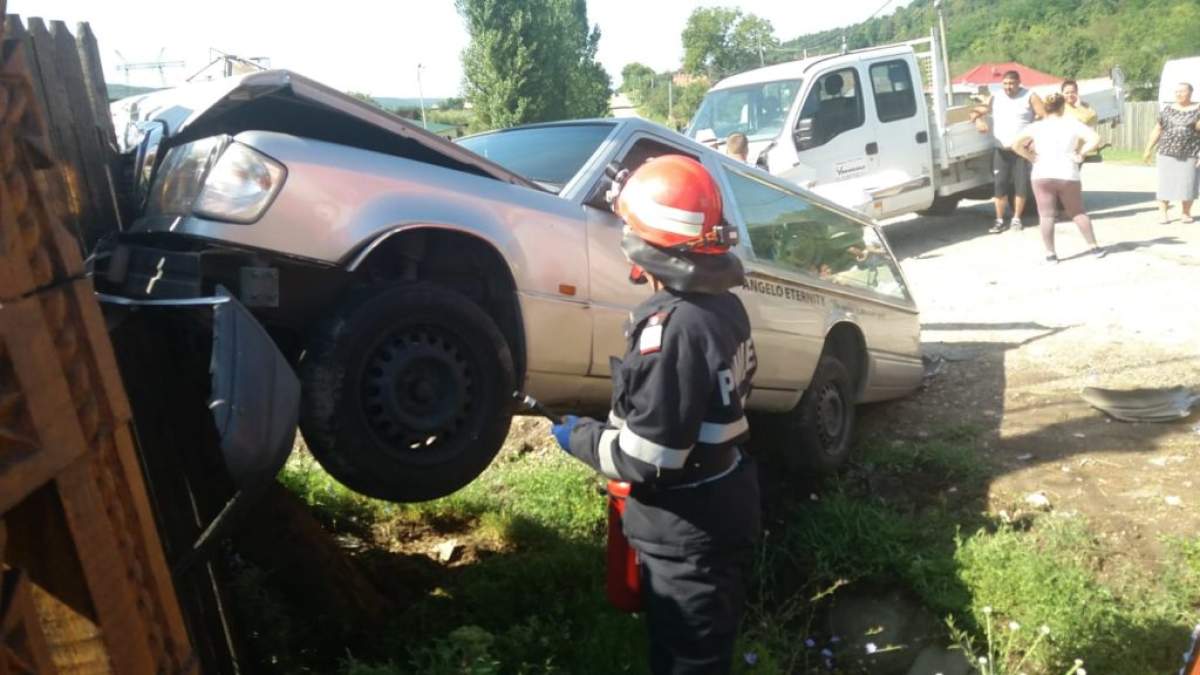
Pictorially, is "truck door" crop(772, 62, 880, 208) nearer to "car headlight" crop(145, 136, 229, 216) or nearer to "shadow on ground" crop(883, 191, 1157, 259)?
"shadow on ground" crop(883, 191, 1157, 259)

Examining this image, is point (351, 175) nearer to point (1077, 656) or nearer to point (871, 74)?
point (1077, 656)

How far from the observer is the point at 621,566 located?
3.06 meters

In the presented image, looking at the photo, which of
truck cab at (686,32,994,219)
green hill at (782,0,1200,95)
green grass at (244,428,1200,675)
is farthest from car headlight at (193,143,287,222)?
green hill at (782,0,1200,95)

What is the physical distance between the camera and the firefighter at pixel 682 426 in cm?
270

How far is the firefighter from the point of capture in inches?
106

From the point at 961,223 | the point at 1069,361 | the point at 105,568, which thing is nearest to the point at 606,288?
the point at 105,568

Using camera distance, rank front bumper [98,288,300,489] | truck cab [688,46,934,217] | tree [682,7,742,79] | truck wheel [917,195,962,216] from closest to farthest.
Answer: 1. front bumper [98,288,300,489]
2. truck cab [688,46,934,217]
3. truck wheel [917,195,962,216]
4. tree [682,7,742,79]

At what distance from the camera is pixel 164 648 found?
169 centimetres

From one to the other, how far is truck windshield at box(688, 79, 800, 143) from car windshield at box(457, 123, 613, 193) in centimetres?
632

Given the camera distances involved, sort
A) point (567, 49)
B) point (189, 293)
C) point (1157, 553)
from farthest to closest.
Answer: point (567, 49)
point (1157, 553)
point (189, 293)

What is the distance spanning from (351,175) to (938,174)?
11.0 metres

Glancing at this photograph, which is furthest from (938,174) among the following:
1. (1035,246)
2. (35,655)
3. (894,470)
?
(35,655)

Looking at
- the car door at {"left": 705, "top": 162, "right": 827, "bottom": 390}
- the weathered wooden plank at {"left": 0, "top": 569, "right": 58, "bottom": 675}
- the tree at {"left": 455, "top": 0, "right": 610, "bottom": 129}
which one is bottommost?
the car door at {"left": 705, "top": 162, "right": 827, "bottom": 390}

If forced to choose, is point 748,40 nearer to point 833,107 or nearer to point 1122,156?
point 1122,156
